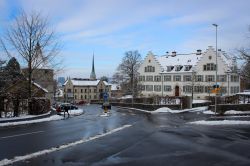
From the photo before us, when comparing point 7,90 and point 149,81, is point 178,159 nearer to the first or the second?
point 7,90

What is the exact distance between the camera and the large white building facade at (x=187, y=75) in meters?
90.6

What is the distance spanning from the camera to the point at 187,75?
3814 inches

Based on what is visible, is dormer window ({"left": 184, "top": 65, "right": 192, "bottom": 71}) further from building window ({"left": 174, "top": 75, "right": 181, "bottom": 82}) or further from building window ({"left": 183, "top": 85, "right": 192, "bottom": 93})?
building window ({"left": 183, "top": 85, "right": 192, "bottom": 93})

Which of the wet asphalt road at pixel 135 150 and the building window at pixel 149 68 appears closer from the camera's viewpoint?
the wet asphalt road at pixel 135 150

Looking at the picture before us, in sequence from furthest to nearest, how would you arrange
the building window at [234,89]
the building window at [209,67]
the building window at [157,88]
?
1. the building window at [157,88]
2. the building window at [209,67]
3. the building window at [234,89]

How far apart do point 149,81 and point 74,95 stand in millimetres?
55292

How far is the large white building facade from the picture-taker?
90.6m

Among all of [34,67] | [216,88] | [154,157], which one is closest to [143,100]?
[216,88]

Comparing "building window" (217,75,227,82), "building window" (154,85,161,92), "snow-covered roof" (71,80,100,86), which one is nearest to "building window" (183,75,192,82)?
"building window" (217,75,227,82)

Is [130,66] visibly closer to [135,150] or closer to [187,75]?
[187,75]

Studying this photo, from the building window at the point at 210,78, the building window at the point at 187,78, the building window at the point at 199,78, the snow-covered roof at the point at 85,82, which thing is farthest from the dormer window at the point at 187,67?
the snow-covered roof at the point at 85,82

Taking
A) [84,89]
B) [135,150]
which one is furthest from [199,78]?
[135,150]

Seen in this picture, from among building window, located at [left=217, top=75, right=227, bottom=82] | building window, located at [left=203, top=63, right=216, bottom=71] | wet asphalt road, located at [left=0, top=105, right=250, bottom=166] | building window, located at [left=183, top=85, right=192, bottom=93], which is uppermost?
building window, located at [left=203, top=63, right=216, bottom=71]

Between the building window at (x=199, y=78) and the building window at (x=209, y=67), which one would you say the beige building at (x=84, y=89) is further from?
the building window at (x=209, y=67)
